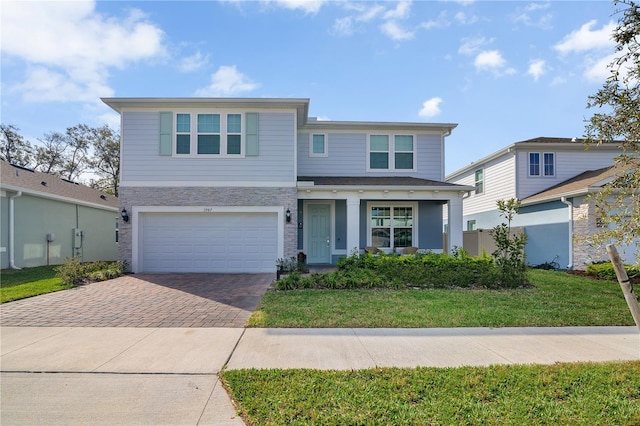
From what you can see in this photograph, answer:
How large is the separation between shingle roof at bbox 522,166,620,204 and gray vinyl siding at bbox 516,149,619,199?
241 mm

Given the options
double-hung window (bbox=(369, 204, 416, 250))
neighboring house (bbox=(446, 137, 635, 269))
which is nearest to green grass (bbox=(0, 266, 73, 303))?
double-hung window (bbox=(369, 204, 416, 250))

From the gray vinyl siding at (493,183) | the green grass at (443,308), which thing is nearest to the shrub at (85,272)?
the green grass at (443,308)

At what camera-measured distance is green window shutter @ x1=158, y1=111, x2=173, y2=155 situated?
11758mm

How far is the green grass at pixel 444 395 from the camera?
2.94m

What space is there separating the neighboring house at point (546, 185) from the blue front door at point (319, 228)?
9.11 metres

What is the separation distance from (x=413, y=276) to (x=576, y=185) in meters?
9.41

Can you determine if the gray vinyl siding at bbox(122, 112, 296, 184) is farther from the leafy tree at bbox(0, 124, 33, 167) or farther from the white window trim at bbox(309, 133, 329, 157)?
the leafy tree at bbox(0, 124, 33, 167)

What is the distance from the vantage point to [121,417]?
119 inches

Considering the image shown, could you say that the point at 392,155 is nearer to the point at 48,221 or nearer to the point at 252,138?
the point at 252,138

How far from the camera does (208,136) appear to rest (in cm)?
1182

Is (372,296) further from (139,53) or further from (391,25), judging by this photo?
(139,53)

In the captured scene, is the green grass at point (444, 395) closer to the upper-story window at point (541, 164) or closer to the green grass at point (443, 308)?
the green grass at point (443, 308)

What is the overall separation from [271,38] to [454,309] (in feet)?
30.7

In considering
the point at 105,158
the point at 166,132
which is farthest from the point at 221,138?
the point at 105,158
